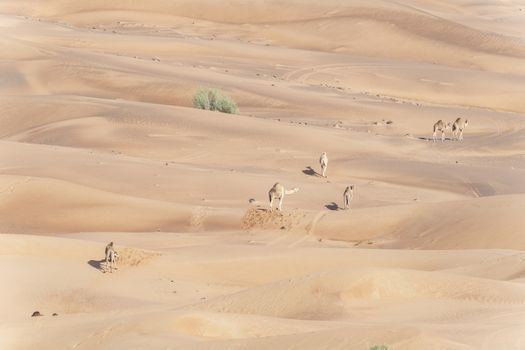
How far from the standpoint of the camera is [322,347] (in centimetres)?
1094

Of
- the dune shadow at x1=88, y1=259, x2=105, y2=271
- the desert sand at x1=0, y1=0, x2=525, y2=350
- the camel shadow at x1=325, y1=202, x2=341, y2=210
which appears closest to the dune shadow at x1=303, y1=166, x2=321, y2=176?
the desert sand at x1=0, y1=0, x2=525, y2=350

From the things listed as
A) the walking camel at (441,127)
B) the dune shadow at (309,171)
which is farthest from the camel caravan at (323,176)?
the dune shadow at (309,171)

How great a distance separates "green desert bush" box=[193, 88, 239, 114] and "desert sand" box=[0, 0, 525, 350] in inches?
44.9

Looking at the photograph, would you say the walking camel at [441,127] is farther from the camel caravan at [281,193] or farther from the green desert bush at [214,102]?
the camel caravan at [281,193]

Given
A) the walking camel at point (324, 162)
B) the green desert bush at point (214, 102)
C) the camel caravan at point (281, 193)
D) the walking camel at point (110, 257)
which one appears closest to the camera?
the walking camel at point (110, 257)

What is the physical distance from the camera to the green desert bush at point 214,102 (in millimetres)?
34594

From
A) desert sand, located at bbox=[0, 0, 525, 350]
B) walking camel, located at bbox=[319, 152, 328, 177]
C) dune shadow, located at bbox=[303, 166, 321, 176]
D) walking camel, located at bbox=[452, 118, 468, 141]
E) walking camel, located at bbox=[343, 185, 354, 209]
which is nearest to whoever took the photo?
desert sand, located at bbox=[0, 0, 525, 350]

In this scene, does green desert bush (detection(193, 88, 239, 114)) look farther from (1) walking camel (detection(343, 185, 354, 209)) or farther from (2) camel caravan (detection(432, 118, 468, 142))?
(1) walking camel (detection(343, 185, 354, 209))

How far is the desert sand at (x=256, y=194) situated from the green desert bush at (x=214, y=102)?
114 cm

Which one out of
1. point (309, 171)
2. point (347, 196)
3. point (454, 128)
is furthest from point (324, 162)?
point (454, 128)

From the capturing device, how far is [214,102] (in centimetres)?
3484

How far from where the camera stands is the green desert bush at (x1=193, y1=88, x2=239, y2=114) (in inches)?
1362

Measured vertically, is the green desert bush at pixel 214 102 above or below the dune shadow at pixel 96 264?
above

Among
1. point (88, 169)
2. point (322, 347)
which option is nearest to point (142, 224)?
point (88, 169)
